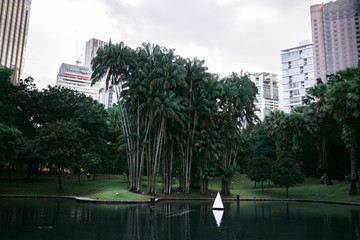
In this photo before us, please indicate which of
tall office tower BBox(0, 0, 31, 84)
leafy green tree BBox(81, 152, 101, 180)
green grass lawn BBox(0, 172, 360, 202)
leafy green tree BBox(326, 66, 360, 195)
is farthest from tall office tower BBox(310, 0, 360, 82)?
leafy green tree BBox(81, 152, 101, 180)

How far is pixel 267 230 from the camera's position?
16203 millimetres

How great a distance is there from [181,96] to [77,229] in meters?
30.0

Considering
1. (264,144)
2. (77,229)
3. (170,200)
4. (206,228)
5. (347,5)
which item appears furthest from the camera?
(347,5)

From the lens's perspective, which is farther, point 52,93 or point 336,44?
point 336,44

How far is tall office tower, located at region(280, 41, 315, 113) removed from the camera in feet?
565

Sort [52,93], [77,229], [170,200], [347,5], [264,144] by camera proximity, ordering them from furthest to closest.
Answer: [347,5] < [264,144] < [52,93] < [170,200] < [77,229]

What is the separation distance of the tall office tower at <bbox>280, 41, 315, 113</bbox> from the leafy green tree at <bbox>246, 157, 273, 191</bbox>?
5256 inches

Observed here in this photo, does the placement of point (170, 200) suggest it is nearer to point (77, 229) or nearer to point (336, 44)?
point (77, 229)

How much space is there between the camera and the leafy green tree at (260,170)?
1907 inches

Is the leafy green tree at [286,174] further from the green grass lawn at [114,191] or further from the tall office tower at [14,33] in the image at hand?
the tall office tower at [14,33]

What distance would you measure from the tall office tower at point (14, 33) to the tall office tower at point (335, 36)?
532 feet

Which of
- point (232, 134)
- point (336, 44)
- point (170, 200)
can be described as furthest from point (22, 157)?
point (336, 44)

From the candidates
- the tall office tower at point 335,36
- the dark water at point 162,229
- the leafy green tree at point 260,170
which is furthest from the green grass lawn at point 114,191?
the tall office tower at point 335,36

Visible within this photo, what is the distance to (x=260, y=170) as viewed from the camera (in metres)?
48.9
